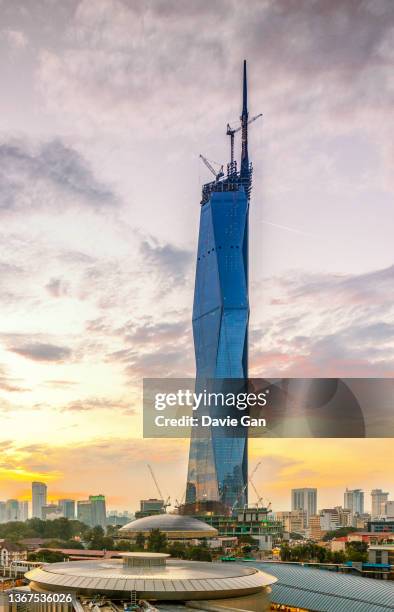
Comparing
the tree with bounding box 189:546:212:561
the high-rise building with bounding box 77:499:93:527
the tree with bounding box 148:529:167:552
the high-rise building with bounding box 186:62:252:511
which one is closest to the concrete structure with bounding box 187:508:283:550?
the high-rise building with bounding box 186:62:252:511

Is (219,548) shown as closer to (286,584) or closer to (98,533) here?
(98,533)

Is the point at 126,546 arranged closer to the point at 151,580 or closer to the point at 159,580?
the point at 151,580

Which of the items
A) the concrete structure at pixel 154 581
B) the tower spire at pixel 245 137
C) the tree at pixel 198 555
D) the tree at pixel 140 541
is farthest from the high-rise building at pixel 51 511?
the concrete structure at pixel 154 581

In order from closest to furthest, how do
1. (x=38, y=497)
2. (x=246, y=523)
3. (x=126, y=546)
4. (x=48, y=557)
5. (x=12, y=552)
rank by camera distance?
(x=48, y=557) → (x=12, y=552) → (x=126, y=546) → (x=246, y=523) → (x=38, y=497)

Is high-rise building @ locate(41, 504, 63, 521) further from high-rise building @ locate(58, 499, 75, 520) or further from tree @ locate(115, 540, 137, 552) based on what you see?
tree @ locate(115, 540, 137, 552)

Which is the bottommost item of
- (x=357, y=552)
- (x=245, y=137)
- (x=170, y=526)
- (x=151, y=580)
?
(x=357, y=552)

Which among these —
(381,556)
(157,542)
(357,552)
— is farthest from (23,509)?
(381,556)

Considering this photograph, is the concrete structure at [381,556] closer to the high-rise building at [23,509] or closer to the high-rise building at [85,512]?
the high-rise building at [85,512]
